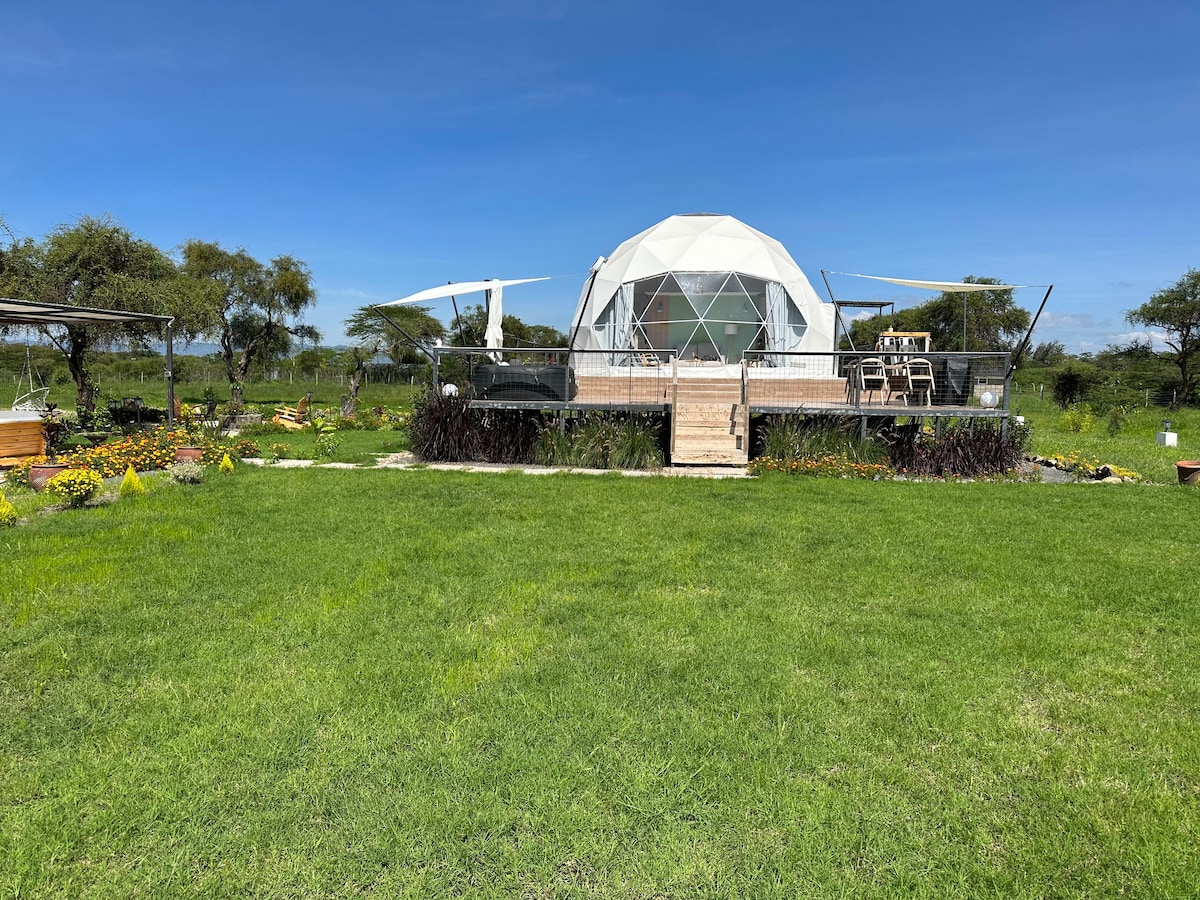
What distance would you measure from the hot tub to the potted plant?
128 mm

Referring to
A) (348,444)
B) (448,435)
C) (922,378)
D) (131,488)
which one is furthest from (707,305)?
(131,488)

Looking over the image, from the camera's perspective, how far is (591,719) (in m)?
2.86

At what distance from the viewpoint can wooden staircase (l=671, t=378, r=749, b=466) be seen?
10.8m

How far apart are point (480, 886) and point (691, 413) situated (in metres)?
9.97

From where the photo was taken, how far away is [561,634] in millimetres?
3760

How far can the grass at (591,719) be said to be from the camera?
208cm

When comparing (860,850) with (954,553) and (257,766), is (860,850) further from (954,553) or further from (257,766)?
Answer: (954,553)

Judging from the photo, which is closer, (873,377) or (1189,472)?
(1189,472)

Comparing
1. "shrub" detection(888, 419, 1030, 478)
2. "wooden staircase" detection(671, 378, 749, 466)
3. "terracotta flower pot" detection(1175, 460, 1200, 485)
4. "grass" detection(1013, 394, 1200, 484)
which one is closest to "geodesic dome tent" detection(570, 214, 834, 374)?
"wooden staircase" detection(671, 378, 749, 466)

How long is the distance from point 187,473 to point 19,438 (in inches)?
132

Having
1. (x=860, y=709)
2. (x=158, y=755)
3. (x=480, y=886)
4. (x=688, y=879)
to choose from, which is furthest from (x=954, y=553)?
(x=158, y=755)

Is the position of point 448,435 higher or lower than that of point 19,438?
lower

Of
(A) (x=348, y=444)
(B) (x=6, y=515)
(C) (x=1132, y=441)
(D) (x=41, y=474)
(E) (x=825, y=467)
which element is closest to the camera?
(B) (x=6, y=515)

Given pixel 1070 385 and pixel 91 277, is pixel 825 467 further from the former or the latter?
pixel 1070 385
